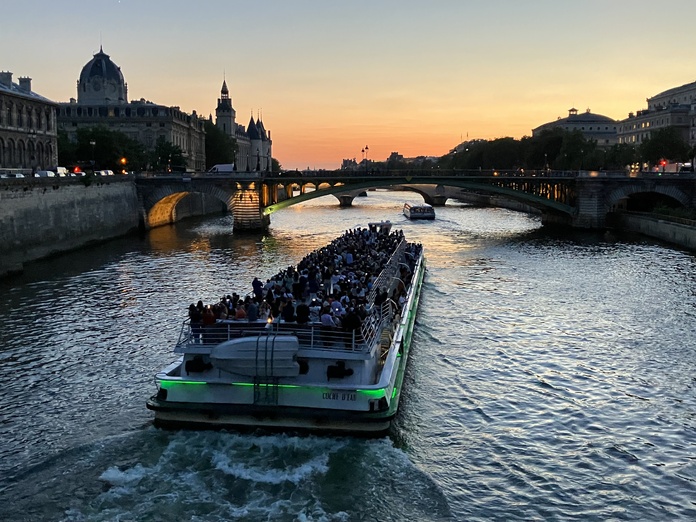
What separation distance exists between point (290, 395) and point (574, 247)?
3987 cm

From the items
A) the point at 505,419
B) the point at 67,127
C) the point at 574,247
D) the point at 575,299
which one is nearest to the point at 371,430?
the point at 505,419

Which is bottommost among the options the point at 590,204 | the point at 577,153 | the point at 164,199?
the point at 590,204

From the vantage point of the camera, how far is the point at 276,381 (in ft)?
47.5

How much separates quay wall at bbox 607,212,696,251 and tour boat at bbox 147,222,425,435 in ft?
126

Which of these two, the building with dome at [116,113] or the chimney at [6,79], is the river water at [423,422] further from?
the building with dome at [116,113]

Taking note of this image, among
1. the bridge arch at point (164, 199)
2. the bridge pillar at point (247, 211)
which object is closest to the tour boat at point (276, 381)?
the bridge pillar at point (247, 211)

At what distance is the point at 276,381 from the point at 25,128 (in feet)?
193

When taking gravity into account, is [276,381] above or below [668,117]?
below

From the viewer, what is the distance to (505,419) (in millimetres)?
16719

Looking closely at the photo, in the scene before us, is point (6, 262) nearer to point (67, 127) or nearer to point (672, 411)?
point (672, 411)

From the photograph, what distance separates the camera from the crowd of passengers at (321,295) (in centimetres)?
1553

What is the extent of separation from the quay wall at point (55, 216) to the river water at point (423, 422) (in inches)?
188

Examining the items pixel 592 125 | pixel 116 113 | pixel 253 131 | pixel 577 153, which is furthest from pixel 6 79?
pixel 592 125

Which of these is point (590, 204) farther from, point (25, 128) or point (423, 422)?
point (423, 422)
